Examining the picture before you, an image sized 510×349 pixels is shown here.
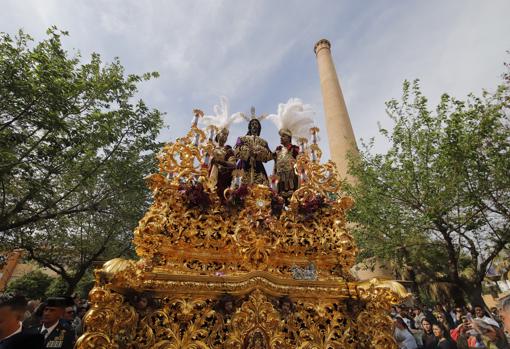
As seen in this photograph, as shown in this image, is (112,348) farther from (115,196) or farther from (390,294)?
(115,196)

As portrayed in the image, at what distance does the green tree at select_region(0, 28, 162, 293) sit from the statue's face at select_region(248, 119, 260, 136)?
5.20 metres

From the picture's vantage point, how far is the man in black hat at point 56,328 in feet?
15.3

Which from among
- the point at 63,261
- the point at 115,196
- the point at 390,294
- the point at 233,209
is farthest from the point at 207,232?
the point at 63,261

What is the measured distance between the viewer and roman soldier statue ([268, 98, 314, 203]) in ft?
15.6

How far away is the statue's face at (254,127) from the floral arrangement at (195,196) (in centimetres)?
220

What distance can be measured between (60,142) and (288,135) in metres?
6.94

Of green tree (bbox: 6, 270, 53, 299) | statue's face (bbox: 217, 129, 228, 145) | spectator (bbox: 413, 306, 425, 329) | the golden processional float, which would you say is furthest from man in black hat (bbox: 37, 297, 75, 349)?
green tree (bbox: 6, 270, 53, 299)

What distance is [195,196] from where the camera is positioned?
12.1 ft

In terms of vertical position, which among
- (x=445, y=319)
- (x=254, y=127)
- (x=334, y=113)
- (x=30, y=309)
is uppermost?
(x=334, y=113)

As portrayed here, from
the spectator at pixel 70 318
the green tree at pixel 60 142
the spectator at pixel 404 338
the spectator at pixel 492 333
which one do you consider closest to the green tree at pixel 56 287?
the green tree at pixel 60 142

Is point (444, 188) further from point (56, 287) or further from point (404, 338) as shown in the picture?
point (56, 287)

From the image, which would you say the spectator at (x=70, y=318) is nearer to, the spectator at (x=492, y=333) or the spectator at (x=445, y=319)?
the spectator at (x=492, y=333)

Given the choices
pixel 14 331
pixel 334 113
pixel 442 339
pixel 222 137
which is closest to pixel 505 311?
pixel 222 137

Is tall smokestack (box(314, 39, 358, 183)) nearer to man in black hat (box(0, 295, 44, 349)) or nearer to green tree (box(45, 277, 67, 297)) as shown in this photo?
man in black hat (box(0, 295, 44, 349))
